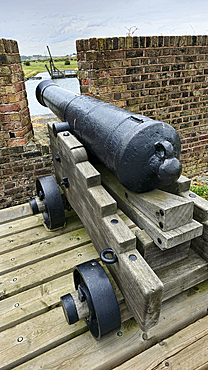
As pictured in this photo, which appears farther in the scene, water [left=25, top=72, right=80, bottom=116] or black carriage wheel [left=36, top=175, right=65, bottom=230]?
water [left=25, top=72, right=80, bottom=116]

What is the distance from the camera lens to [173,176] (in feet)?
3.75

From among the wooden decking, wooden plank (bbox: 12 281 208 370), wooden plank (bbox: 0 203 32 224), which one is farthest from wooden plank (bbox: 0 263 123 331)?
wooden plank (bbox: 0 203 32 224)

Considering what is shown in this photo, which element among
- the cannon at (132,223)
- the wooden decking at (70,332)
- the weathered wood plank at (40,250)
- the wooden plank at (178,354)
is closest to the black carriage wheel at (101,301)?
the cannon at (132,223)

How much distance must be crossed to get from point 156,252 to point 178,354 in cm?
49

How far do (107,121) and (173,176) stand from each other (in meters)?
0.49

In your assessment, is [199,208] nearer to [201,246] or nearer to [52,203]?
[201,246]

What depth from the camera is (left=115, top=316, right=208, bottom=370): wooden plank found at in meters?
1.21

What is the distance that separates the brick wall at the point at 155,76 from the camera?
8.52 ft

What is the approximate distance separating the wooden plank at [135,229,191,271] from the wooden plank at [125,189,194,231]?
95 millimetres

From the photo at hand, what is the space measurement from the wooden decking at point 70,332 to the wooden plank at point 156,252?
0.11m

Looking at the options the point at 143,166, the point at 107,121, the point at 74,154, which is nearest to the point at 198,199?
the point at 143,166

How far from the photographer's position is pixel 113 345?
4.19 ft

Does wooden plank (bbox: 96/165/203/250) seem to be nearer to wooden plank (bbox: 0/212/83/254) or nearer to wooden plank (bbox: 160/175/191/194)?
wooden plank (bbox: 160/175/191/194)

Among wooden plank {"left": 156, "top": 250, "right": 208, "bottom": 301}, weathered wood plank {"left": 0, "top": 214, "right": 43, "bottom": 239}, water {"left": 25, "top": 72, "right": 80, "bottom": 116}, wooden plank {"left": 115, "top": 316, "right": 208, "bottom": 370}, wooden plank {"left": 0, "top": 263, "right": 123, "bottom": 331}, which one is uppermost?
water {"left": 25, "top": 72, "right": 80, "bottom": 116}
